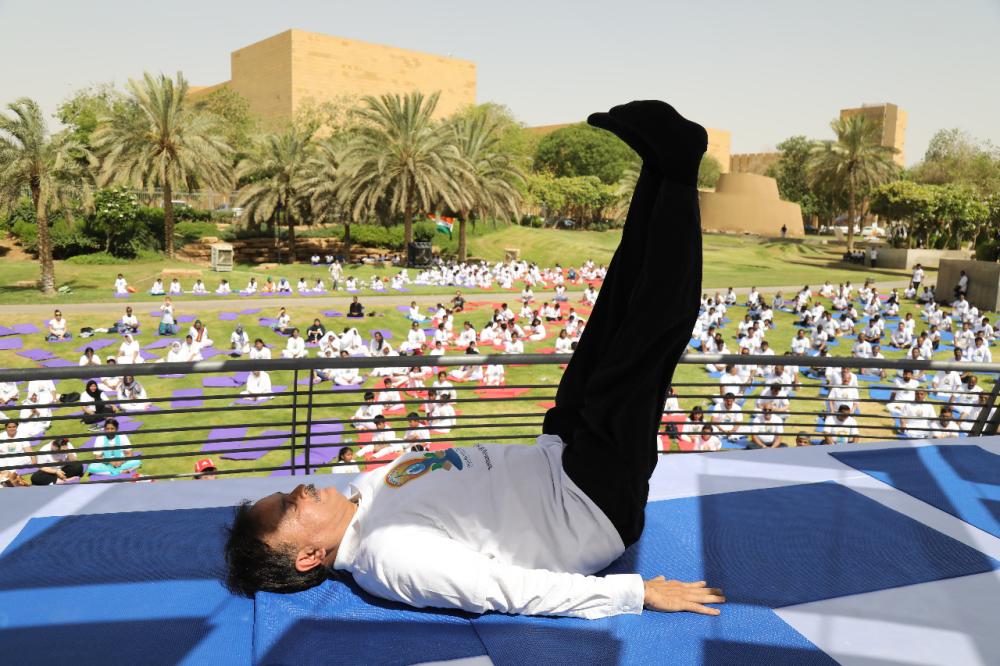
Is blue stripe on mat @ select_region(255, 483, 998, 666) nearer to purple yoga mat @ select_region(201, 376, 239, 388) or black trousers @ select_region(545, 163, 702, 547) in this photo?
black trousers @ select_region(545, 163, 702, 547)

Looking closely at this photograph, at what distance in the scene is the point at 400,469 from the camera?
2465 millimetres

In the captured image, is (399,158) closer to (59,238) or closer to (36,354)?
(59,238)

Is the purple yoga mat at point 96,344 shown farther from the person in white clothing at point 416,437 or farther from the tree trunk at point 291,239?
the tree trunk at point 291,239

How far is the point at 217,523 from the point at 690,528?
6.29ft

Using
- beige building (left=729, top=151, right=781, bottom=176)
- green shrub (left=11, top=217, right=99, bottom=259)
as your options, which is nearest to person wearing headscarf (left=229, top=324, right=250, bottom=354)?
green shrub (left=11, top=217, right=99, bottom=259)

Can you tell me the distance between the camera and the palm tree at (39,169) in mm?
23016

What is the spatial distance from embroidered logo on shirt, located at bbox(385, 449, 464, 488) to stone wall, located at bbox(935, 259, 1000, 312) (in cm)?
2920

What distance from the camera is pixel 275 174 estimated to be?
33906mm

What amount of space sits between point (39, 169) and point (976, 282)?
111 ft

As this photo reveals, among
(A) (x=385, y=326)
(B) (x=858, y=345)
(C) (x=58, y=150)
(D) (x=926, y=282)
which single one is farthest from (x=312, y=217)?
(D) (x=926, y=282)

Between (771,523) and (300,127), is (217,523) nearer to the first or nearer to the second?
(771,523)

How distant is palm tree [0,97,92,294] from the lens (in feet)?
75.5

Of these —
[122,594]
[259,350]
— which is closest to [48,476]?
[122,594]

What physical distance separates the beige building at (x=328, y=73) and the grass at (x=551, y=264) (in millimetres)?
29943
